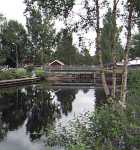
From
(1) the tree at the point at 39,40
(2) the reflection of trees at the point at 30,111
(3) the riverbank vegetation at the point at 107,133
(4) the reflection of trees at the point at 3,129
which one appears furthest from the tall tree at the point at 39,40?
(3) the riverbank vegetation at the point at 107,133

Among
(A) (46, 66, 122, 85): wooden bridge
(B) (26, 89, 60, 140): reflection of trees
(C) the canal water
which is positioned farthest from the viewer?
(A) (46, 66, 122, 85): wooden bridge

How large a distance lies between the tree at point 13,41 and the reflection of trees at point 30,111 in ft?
134

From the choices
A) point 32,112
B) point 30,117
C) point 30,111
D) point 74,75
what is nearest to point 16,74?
point 74,75

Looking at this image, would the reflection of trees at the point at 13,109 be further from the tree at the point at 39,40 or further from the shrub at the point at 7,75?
the tree at the point at 39,40

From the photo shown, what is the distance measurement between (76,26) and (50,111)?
1334 cm

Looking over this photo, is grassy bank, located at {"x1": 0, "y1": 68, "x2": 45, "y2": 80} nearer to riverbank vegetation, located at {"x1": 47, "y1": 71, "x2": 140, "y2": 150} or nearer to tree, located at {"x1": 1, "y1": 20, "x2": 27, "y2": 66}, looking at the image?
tree, located at {"x1": 1, "y1": 20, "x2": 27, "y2": 66}

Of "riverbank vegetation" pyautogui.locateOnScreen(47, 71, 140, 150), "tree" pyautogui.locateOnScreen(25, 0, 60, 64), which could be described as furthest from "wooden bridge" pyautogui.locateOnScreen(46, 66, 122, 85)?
"riverbank vegetation" pyautogui.locateOnScreen(47, 71, 140, 150)

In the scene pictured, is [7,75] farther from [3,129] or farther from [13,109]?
[3,129]

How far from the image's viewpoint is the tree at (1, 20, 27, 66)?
79.1 m

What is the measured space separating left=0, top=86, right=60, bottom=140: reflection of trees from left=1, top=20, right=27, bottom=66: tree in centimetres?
4070

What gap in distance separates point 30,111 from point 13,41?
2110 inches

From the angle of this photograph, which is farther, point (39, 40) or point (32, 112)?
point (39, 40)

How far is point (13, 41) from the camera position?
7912 cm

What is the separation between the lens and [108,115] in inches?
413
